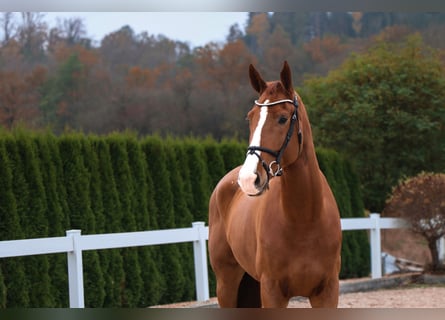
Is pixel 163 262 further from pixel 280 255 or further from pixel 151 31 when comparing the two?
pixel 151 31

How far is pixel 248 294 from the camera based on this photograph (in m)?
5.14

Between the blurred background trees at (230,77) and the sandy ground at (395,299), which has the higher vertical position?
the blurred background trees at (230,77)

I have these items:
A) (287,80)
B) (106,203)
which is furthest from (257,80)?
(106,203)

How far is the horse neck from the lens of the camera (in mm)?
3965

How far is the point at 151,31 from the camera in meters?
21.5

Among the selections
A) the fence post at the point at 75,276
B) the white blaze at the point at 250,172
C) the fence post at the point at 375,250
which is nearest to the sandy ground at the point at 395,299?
the fence post at the point at 375,250

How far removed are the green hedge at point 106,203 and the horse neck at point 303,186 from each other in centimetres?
383

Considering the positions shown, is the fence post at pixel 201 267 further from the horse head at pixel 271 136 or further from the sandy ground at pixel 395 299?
the horse head at pixel 271 136

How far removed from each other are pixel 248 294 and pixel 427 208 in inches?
234

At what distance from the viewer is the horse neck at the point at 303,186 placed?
396 cm

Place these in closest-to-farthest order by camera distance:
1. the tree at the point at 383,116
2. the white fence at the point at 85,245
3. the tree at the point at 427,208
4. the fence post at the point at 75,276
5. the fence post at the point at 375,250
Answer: the white fence at the point at 85,245
the fence post at the point at 75,276
the tree at the point at 427,208
the fence post at the point at 375,250
the tree at the point at 383,116

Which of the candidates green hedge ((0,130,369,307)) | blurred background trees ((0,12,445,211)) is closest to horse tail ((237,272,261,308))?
green hedge ((0,130,369,307))

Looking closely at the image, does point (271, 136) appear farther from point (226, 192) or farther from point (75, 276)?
point (75, 276)

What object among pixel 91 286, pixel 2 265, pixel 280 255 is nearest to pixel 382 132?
pixel 91 286
